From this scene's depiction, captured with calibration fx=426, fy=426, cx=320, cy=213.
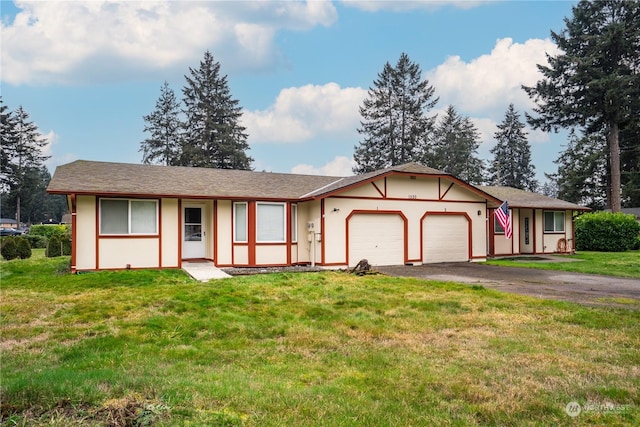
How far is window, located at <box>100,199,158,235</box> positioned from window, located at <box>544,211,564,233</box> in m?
18.5

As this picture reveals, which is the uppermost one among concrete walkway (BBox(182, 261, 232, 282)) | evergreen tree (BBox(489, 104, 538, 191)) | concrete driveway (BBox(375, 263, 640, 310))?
evergreen tree (BBox(489, 104, 538, 191))

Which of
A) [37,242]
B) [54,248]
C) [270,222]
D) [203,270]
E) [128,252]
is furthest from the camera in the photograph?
[37,242]

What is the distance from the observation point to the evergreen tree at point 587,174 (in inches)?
1422

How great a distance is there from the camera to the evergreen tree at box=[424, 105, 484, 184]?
46.5m

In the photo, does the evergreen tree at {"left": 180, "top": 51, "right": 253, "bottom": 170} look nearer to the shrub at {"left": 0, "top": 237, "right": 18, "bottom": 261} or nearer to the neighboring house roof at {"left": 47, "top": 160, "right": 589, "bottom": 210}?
the shrub at {"left": 0, "top": 237, "right": 18, "bottom": 261}

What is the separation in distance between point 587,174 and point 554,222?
18517 millimetres

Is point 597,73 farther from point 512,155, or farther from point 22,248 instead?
point 22,248

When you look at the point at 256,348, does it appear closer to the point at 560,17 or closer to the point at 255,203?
the point at 255,203

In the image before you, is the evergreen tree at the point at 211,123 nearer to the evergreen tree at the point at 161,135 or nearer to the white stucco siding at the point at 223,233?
the evergreen tree at the point at 161,135

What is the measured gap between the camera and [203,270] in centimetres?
1312

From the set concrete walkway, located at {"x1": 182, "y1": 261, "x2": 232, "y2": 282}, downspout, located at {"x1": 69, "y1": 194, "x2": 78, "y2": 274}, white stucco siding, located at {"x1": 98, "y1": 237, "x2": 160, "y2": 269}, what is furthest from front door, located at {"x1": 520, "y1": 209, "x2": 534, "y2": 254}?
downspout, located at {"x1": 69, "y1": 194, "x2": 78, "y2": 274}

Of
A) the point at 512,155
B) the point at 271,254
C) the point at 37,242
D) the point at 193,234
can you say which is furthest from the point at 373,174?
the point at 512,155

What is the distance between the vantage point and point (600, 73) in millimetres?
26328

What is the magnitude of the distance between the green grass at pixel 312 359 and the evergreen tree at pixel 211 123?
30048 mm
